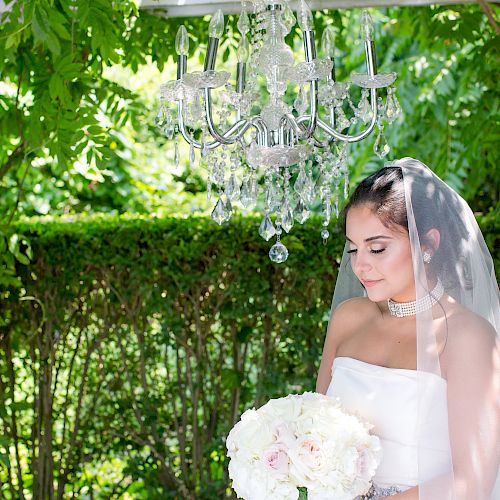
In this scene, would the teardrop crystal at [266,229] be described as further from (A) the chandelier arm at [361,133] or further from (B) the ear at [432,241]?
(B) the ear at [432,241]

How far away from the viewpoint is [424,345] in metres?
2.24

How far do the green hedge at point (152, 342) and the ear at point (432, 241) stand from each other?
1.71 metres

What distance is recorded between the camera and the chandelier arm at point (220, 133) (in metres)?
2.22

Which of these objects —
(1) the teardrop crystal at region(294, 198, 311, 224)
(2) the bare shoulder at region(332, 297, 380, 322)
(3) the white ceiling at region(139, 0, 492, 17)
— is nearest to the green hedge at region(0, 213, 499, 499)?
(3) the white ceiling at region(139, 0, 492, 17)

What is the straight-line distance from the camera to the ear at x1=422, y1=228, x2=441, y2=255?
2.30 meters

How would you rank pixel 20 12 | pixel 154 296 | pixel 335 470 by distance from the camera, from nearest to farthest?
pixel 335 470, pixel 20 12, pixel 154 296

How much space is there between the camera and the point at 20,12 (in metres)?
2.96

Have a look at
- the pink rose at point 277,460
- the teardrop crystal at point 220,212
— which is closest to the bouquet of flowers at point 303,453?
the pink rose at point 277,460

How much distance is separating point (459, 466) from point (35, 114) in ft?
6.79

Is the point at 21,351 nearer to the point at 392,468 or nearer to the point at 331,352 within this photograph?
the point at 331,352

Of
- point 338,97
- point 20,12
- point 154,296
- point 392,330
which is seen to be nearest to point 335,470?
point 392,330

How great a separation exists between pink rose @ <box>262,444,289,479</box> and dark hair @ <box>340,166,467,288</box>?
1.93 feet

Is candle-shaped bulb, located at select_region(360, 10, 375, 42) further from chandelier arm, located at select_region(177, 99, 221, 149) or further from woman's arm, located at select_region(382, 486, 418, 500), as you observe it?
woman's arm, located at select_region(382, 486, 418, 500)

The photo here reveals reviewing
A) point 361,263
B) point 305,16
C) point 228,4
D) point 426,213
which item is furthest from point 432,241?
point 228,4
